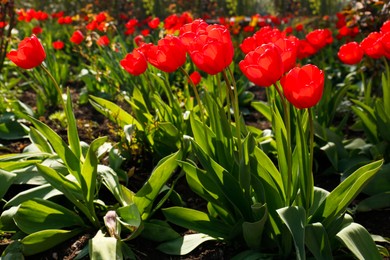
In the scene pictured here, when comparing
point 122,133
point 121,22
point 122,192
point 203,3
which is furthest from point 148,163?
point 203,3

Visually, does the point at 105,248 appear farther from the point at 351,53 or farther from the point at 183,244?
the point at 351,53

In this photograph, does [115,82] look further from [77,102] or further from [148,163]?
[148,163]

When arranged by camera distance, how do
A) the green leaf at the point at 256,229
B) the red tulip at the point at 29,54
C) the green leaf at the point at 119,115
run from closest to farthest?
1. the green leaf at the point at 256,229
2. the red tulip at the point at 29,54
3. the green leaf at the point at 119,115

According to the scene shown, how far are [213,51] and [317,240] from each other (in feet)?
2.72

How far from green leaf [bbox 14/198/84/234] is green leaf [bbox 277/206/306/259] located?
1074 mm

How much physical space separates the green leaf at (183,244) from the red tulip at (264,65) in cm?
90

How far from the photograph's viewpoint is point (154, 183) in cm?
249

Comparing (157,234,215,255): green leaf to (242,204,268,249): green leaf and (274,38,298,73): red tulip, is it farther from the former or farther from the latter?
(274,38,298,73): red tulip

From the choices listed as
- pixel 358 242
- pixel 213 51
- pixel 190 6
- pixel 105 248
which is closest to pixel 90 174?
pixel 105 248

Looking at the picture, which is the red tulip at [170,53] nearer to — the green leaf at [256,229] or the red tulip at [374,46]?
the green leaf at [256,229]

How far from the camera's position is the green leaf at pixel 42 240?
7.96 ft

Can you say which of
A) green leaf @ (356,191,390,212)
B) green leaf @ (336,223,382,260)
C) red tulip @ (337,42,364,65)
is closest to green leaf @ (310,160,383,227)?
green leaf @ (336,223,382,260)

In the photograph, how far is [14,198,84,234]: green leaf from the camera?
2488 mm

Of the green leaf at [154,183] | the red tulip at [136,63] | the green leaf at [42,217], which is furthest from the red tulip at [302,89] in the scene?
the green leaf at [42,217]
